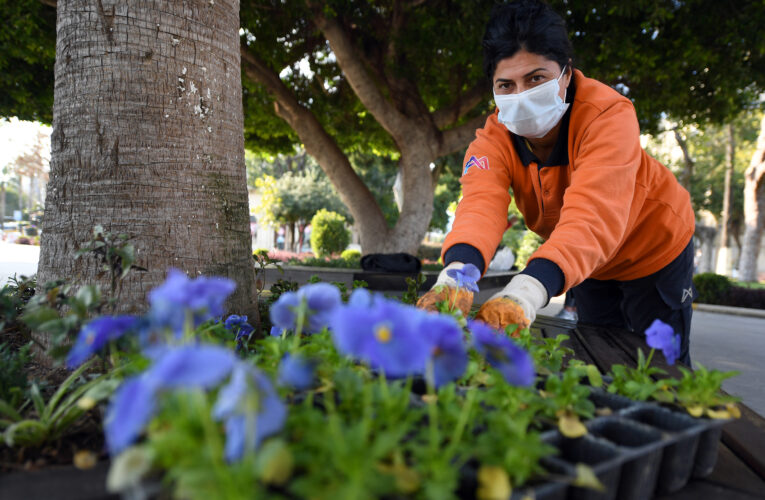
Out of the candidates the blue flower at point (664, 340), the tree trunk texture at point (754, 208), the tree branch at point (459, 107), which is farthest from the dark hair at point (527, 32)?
the tree trunk texture at point (754, 208)

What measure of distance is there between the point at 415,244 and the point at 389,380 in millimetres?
6851

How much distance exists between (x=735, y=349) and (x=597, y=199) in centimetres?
538

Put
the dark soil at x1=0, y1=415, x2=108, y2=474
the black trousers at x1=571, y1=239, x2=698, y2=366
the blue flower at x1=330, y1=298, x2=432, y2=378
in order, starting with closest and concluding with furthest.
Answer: the blue flower at x1=330, y1=298, x2=432, y2=378 < the dark soil at x1=0, y1=415, x2=108, y2=474 < the black trousers at x1=571, y1=239, x2=698, y2=366

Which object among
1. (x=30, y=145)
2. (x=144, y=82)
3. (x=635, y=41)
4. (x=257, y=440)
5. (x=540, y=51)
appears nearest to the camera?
(x=257, y=440)

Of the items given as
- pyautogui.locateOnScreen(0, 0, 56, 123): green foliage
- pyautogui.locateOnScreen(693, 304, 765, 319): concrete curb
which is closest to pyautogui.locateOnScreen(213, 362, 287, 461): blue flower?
pyautogui.locateOnScreen(0, 0, 56, 123): green foliage

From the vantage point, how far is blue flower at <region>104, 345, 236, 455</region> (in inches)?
18.4

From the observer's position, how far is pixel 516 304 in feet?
4.94

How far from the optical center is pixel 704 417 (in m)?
0.97

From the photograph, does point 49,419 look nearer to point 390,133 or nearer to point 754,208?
point 390,133

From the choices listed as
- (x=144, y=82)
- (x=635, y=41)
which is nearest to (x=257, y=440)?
(x=144, y=82)

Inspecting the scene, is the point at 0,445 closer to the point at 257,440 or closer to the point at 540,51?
the point at 257,440

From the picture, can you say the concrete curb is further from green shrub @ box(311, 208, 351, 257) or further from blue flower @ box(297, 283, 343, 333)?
blue flower @ box(297, 283, 343, 333)

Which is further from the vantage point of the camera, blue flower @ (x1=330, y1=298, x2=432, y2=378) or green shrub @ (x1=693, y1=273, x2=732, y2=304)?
green shrub @ (x1=693, y1=273, x2=732, y2=304)

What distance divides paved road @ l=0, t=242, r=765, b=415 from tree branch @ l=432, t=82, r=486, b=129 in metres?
2.86
